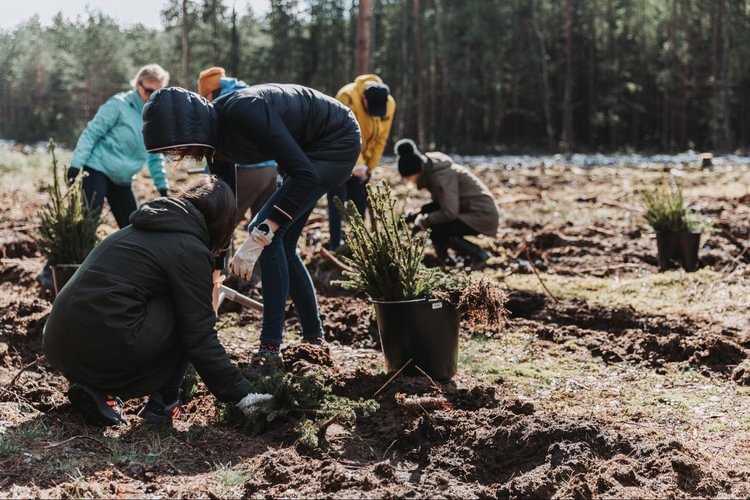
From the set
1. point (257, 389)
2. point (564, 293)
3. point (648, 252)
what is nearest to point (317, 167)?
point (257, 389)

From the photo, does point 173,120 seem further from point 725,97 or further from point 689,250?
point 725,97

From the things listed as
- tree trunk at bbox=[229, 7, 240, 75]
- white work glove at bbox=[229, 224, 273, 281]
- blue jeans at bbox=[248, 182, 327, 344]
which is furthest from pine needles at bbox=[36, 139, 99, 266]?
tree trunk at bbox=[229, 7, 240, 75]

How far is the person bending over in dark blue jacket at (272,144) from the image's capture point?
339 centimetres

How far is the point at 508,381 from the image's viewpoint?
13.9 feet

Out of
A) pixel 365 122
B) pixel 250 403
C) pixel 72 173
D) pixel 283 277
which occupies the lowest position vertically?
pixel 250 403

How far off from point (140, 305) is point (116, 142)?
3.28m

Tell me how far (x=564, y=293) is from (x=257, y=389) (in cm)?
330

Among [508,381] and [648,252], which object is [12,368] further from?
[648,252]

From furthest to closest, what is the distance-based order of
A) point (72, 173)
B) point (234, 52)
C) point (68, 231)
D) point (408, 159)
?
point (234, 52)
point (408, 159)
point (72, 173)
point (68, 231)

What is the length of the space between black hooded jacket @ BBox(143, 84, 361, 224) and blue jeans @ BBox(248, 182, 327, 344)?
115 millimetres

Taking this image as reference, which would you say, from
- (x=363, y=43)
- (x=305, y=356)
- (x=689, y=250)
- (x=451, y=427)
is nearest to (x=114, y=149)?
(x=305, y=356)

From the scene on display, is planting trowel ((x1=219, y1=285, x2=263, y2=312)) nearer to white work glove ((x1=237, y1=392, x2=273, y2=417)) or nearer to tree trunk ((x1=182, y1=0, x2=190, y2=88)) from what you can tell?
white work glove ((x1=237, y1=392, x2=273, y2=417))

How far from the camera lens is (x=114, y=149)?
6000 millimetres

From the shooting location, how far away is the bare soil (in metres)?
2.69
